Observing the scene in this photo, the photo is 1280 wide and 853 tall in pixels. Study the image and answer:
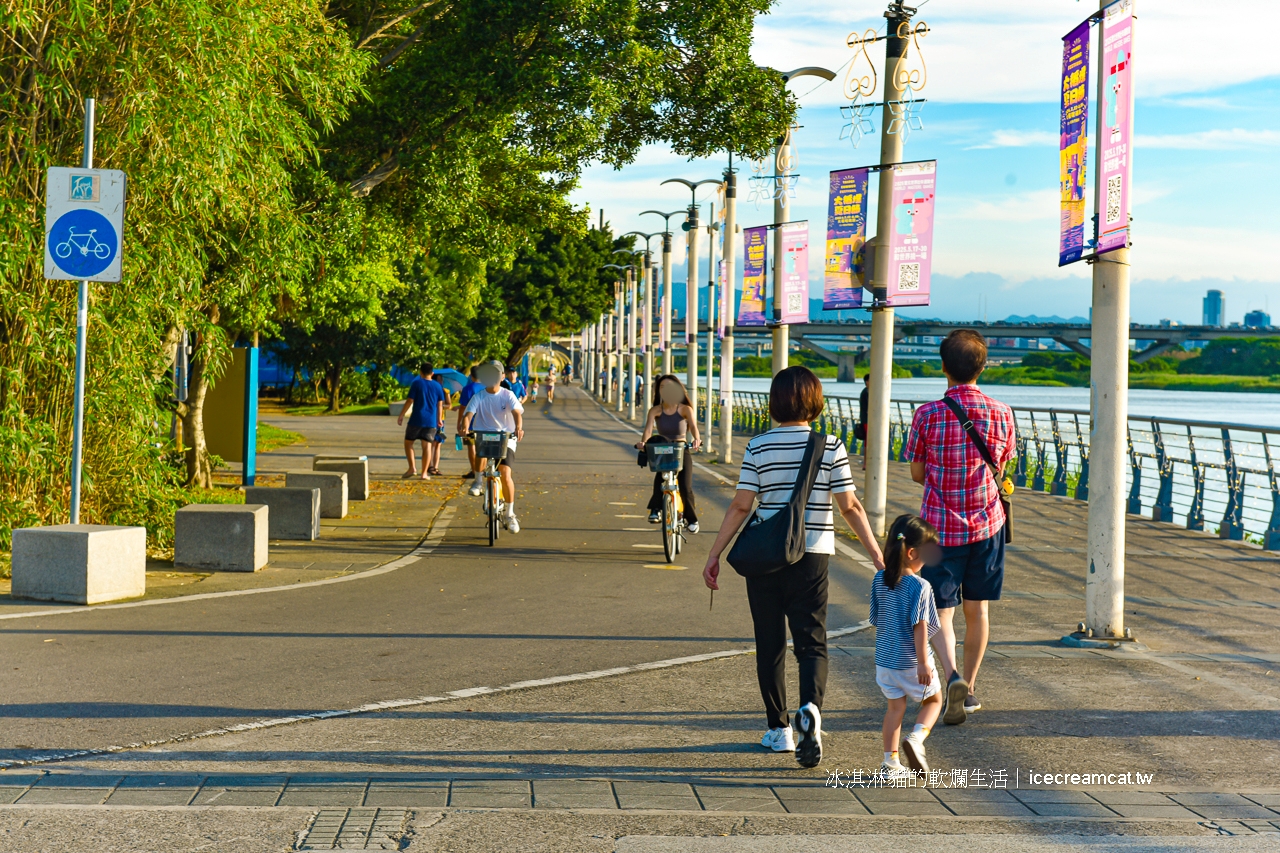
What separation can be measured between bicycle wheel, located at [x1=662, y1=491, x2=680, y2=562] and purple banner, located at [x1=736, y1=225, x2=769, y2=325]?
38.2 ft

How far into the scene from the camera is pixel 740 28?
15.0m

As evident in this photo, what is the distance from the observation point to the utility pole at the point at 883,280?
585 inches

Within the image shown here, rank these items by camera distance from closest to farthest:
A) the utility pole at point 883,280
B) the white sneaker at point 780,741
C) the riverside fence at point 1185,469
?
the white sneaker at point 780,741
the utility pole at point 883,280
the riverside fence at point 1185,469

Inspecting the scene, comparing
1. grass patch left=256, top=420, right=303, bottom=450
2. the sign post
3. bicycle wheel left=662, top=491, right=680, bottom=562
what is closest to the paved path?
bicycle wheel left=662, top=491, right=680, bottom=562

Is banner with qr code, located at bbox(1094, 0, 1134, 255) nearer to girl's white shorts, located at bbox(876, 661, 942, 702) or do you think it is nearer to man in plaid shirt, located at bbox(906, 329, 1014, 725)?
man in plaid shirt, located at bbox(906, 329, 1014, 725)

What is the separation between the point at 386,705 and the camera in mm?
6531

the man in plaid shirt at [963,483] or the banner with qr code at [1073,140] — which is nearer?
the man in plaid shirt at [963,483]

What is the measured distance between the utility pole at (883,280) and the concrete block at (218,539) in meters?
6.93

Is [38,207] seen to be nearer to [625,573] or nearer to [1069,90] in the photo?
[625,573]

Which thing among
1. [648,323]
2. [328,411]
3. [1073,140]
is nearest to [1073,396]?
[648,323]

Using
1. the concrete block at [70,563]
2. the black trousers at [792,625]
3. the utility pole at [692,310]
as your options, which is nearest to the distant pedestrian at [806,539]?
the black trousers at [792,625]

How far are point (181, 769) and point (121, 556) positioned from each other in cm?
452

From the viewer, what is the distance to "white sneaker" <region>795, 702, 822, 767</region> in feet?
17.9

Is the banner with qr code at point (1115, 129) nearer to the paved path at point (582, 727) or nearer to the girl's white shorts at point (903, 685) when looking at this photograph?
the paved path at point (582, 727)
